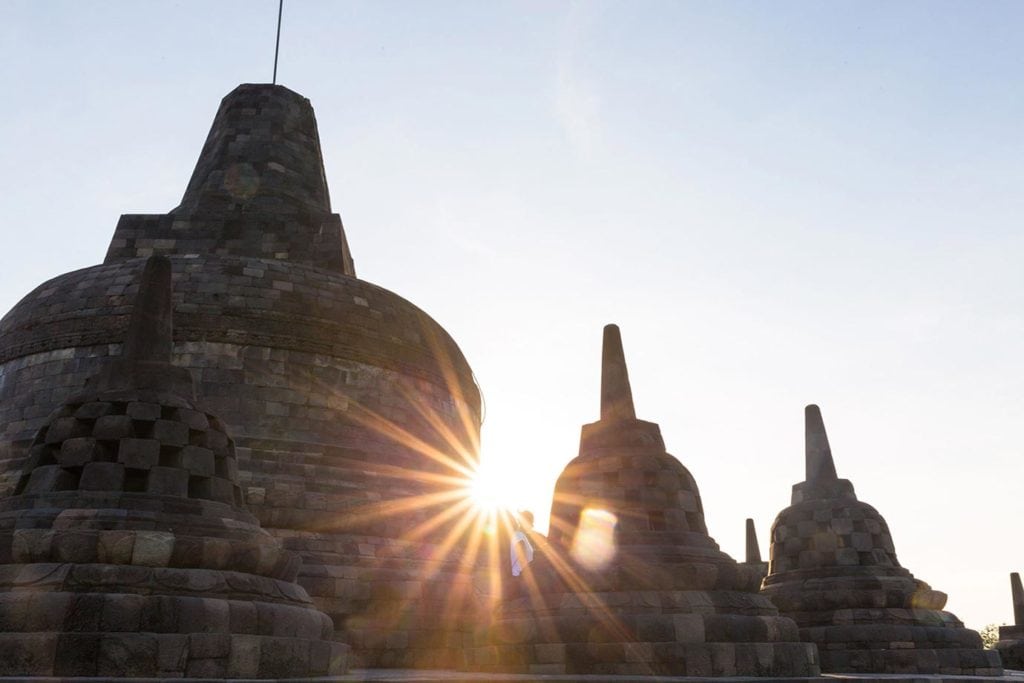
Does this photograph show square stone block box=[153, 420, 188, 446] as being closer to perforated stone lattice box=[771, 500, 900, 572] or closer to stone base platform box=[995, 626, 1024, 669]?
perforated stone lattice box=[771, 500, 900, 572]

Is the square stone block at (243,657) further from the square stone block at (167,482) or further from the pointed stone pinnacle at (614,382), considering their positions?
the pointed stone pinnacle at (614,382)

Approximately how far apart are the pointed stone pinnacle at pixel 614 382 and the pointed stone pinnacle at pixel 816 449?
519cm

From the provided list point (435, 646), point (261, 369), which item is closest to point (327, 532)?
point (435, 646)

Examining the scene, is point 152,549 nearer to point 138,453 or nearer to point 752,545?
point 138,453

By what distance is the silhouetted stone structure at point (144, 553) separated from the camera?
23.0 ft

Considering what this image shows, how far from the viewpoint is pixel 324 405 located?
14.1m

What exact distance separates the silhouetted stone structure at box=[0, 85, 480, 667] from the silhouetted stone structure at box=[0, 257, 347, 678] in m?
2.46

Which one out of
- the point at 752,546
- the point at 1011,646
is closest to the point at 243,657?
the point at 752,546

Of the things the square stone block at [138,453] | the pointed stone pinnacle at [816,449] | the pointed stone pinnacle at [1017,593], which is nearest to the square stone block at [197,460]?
the square stone block at [138,453]

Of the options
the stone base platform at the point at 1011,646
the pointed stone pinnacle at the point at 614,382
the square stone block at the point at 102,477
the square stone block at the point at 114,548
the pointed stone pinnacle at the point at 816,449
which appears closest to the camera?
the square stone block at the point at 114,548

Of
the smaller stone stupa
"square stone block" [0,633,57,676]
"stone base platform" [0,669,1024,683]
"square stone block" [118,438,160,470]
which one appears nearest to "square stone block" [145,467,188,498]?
"square stone block" [118,438,160,470]

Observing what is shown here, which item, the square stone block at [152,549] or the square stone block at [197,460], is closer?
the square stone block at [152,549]

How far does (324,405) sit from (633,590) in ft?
21.9

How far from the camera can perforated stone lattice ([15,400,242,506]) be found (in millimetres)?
8383
